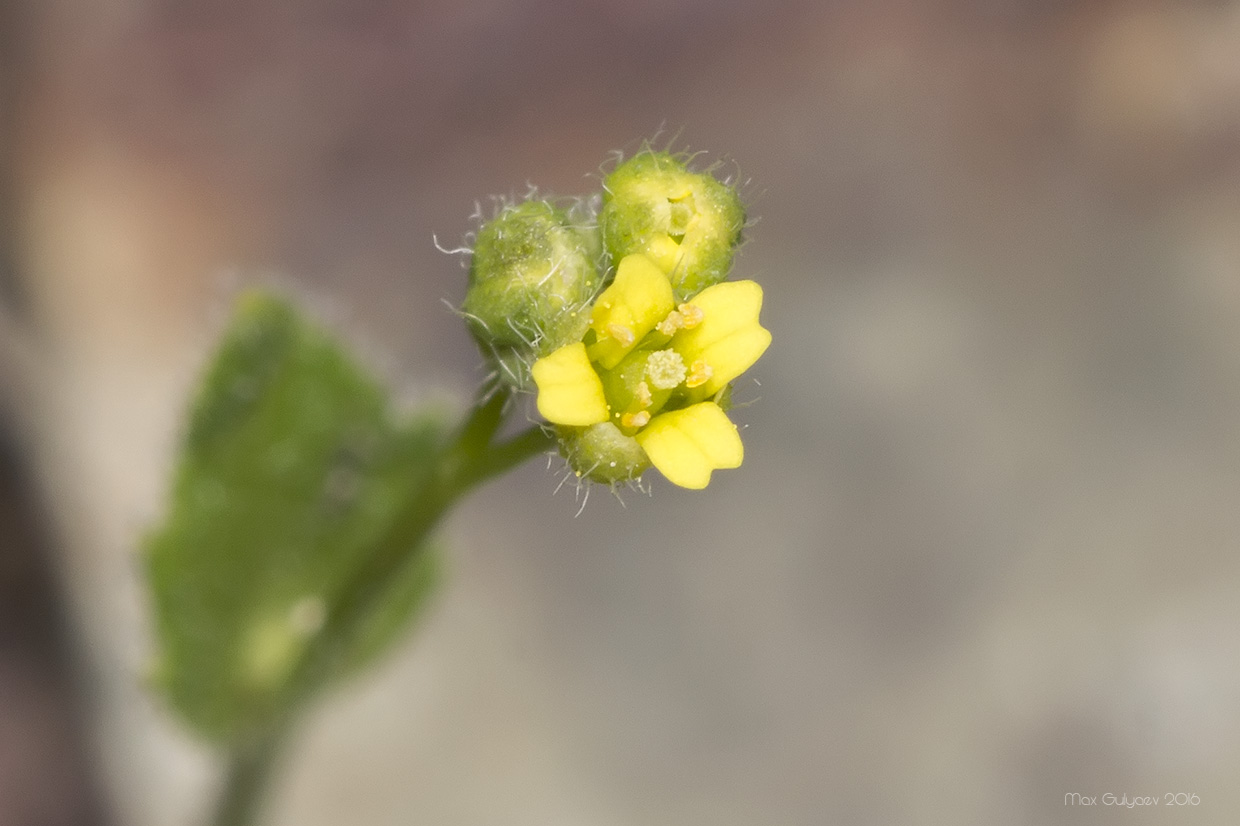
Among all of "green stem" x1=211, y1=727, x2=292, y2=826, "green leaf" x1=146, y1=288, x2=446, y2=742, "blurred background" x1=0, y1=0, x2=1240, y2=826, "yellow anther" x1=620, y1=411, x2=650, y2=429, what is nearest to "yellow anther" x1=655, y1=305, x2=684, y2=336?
"yellow anther" x1=620, y1=411, x2=650, y2=429

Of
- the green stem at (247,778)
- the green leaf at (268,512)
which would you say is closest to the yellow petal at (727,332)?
the green leaf at (268,512)

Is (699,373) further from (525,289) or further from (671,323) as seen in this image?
(525,289)

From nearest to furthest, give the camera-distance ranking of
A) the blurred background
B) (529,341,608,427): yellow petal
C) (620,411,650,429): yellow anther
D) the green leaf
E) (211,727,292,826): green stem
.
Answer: (529,341,608,427): yellow petal < (620,411,650,429): yellow anther < the green leaf < (211,727,292,826): green stem < the blurred background

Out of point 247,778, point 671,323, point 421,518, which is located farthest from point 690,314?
point 247,778

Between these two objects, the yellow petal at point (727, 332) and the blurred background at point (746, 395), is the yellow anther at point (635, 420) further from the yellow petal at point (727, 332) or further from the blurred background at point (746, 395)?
the blurred background at point (746, 395)

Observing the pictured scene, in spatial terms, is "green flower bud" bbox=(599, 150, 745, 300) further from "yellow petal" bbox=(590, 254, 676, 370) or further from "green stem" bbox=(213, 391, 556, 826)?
"green stem" bbox=(213, 391, 556, 826)

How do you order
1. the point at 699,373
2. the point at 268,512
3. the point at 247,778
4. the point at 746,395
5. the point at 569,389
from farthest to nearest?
the point at 746,395
the point at 247,778
the point at 268,512
the point at 699,373
the point at 569,389

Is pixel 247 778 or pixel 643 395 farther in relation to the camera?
pixel 247 778
